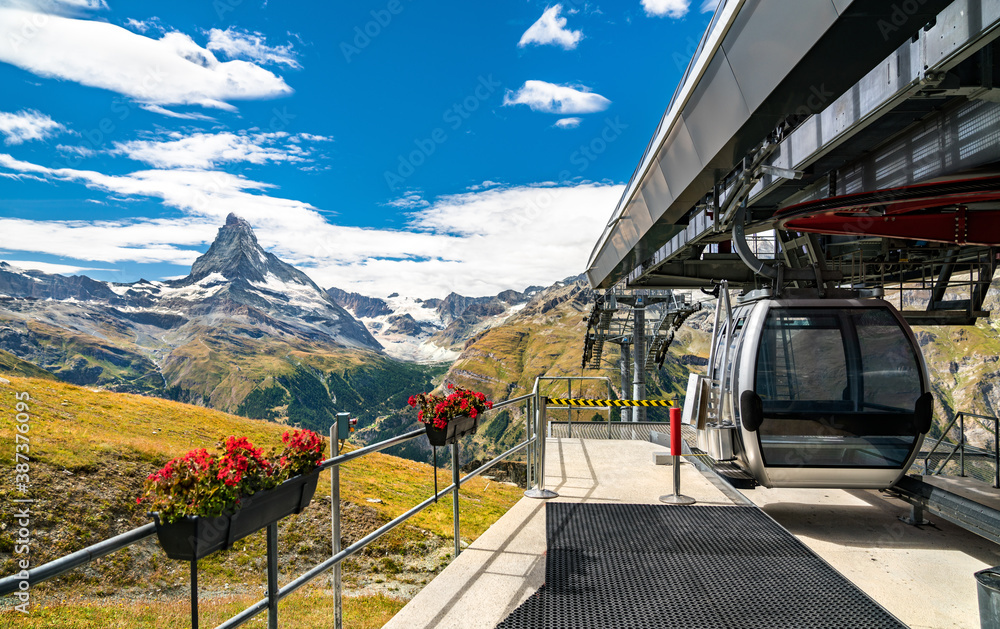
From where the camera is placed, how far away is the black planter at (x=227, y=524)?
2.18 metres

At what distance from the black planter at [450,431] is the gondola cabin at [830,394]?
301 centimetres

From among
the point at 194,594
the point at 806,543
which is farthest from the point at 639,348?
the point at 194,594

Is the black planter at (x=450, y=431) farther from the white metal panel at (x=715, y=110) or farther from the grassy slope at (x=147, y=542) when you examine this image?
the grassy slope at (x=147, y=542)

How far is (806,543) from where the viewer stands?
19.0ft

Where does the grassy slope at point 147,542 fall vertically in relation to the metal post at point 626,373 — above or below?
below

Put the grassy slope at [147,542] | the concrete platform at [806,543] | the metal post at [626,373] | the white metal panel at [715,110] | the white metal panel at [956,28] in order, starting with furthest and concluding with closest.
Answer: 1. the metal post at [626,373]
2. the grassy slope at [147,542]
3. the white metal panel at [715,110]
4. the concrete platform at [806,543]
5. the white metal panel at [956,28]

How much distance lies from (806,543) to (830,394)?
161cm

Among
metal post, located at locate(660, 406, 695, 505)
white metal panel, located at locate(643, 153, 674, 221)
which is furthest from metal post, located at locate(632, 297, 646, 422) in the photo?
metal post, located at locate(660, 406, 695, 505)

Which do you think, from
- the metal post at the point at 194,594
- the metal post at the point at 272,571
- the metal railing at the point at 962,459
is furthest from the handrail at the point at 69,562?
the metal railing at the point at 962,459

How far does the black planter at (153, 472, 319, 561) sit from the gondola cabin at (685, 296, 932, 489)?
4845 mm

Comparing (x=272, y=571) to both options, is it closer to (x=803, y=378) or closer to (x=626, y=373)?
(x=803, y=378)

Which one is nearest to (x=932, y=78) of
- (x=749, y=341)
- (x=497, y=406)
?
(x=749, y=341)

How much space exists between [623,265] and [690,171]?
24.2ft

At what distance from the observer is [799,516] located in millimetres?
6758
